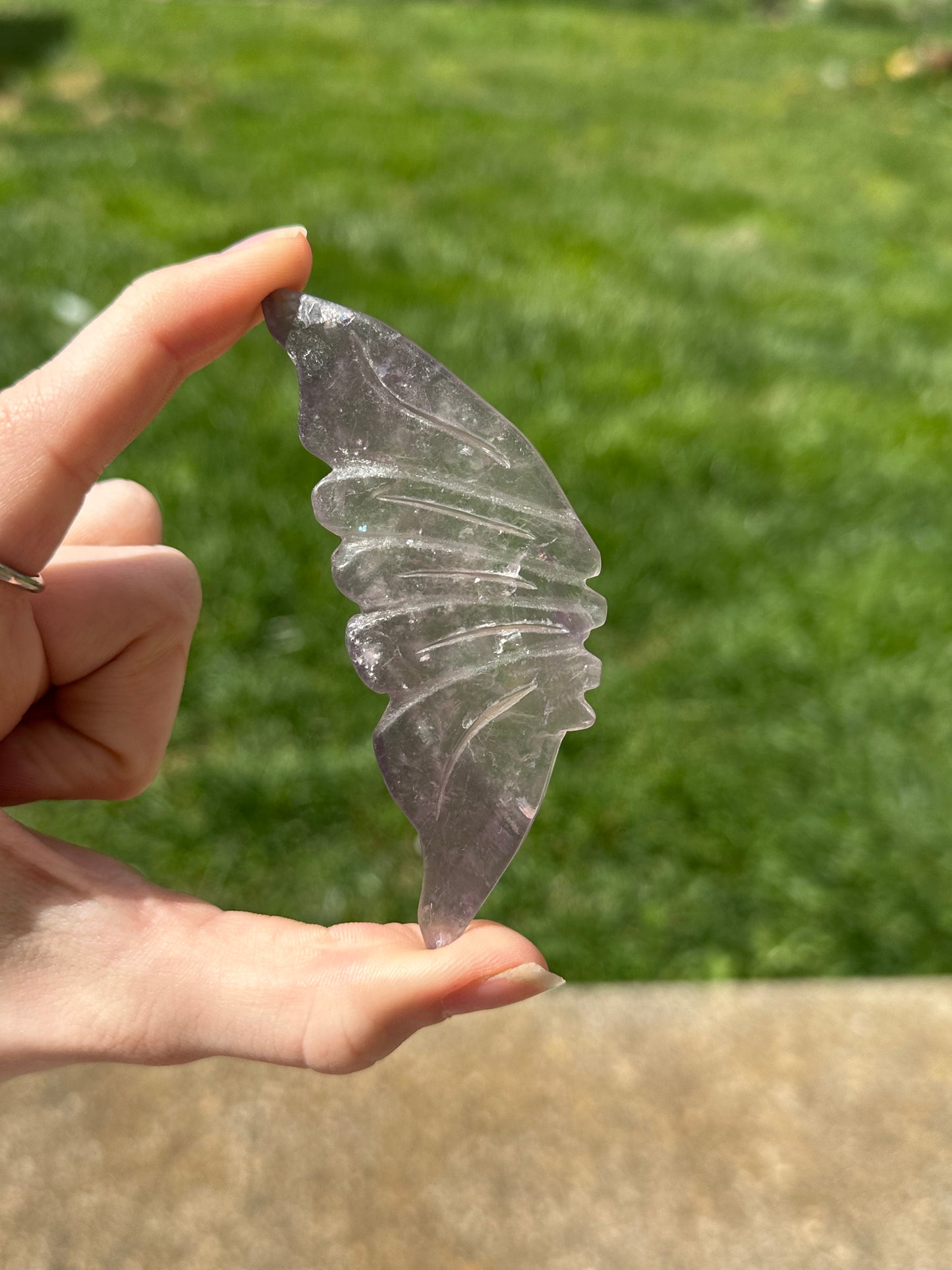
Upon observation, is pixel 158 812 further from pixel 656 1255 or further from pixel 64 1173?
pixel 656 1255

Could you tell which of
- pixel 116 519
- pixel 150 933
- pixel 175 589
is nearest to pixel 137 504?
pixel 116 519

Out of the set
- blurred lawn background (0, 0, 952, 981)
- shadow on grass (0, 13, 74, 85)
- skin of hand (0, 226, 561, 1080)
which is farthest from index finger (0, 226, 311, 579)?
shadow on grass (0, 13, 74, 85)

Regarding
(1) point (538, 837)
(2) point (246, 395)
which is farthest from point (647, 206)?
(1) point (538, 837)

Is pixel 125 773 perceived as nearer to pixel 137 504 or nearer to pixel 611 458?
pixel 137 504

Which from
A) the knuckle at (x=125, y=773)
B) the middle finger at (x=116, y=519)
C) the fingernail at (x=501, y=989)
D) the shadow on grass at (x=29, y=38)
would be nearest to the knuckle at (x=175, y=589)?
the middle finger at (x=116, y=519)

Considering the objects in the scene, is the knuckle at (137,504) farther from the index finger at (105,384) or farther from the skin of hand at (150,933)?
the index finger at (105,384)

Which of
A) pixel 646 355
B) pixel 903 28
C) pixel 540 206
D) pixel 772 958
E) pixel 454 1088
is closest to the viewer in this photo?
pixel 454 1088
